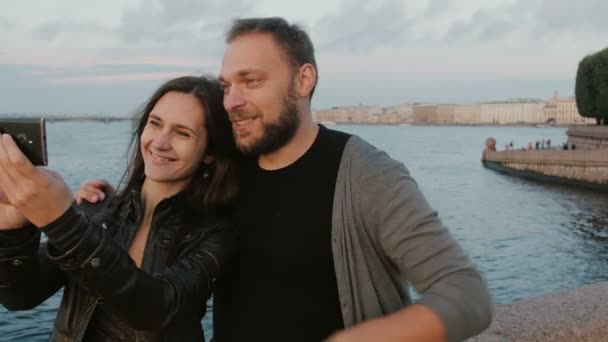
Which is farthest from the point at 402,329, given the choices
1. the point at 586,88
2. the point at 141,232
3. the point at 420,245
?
the point at 586,88

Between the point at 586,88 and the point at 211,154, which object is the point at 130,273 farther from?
the point at 586,88

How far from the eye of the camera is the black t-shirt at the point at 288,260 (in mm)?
1836

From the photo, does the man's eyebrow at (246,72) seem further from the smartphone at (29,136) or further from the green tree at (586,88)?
the green tree at (586,88)

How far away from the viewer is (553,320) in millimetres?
2547

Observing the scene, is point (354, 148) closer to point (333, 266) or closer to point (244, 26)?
point (333, 266)

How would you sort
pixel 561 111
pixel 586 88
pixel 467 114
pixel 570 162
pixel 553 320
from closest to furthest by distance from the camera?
pixel 553 320, pixel 570 162, pixel 586 88, pixel 561 111, pixel 467 114

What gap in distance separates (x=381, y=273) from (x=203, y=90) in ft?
2.80

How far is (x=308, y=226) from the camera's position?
186 centimetres

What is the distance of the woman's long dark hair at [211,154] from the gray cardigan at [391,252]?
434 millimetres

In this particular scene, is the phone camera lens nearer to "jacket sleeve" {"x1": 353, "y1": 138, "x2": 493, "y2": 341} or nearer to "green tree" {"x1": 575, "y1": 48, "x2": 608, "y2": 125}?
"jacket sleeve" {"x1": 353, "y1": 138, "x2": 493, "y2": 341}

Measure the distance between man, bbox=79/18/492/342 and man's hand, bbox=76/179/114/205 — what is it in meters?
0.02

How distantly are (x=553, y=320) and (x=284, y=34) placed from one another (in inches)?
63.2

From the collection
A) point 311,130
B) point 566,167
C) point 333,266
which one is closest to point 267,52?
point 311,130

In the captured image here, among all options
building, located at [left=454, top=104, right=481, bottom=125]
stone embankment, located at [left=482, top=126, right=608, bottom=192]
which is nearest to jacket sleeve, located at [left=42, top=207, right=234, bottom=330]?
stone embankment, located at [left=482, top=126, right=608, bottom=192]
